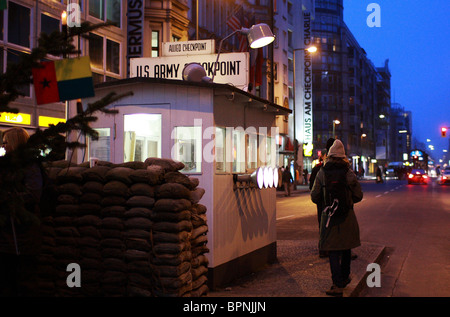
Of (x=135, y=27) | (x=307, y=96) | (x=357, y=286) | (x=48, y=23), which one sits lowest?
(x=357, y=286)

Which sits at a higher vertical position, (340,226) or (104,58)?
(104,58)

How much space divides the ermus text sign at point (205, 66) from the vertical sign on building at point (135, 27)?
17.9m

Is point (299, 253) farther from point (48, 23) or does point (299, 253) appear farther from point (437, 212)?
point (48, 23)

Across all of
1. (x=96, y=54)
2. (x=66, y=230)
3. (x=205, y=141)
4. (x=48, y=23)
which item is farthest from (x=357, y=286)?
(x=96, y=54)

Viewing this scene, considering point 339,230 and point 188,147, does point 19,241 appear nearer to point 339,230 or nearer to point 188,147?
point 188,147

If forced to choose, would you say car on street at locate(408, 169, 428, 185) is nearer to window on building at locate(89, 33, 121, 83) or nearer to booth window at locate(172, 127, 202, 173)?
window on building at locate(89, 33, 121, 83)

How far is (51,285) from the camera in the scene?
591cm

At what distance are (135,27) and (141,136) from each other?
21069 mm

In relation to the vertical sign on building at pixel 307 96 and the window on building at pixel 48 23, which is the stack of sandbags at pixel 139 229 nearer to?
the window on building at pixel 48 23

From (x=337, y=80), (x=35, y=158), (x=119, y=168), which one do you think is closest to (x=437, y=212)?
(x=119, y=168)

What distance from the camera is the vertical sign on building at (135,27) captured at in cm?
2720

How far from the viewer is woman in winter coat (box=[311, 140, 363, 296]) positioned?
6.60m

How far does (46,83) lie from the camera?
168 inches
